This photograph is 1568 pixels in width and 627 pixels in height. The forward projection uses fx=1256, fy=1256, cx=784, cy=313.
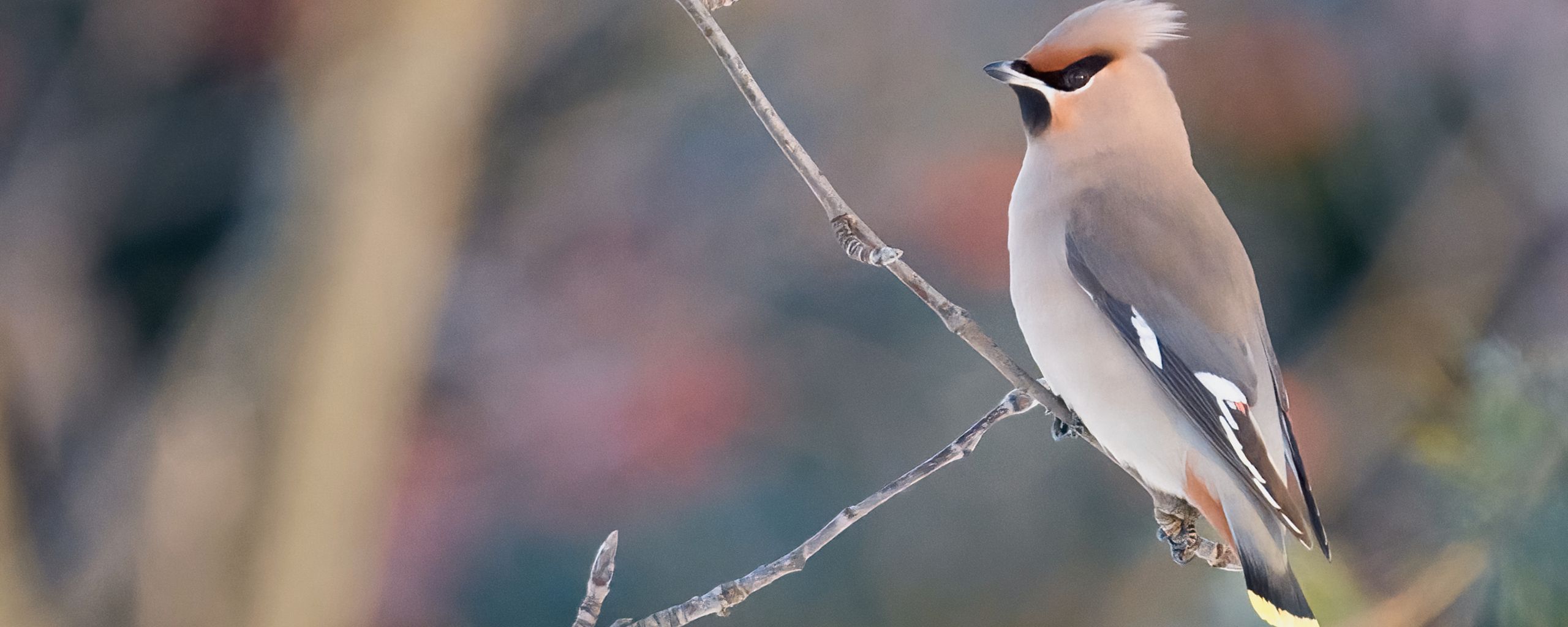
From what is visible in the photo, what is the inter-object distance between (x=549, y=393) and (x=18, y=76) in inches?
39.7

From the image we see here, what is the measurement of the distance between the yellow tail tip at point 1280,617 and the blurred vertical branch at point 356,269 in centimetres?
163

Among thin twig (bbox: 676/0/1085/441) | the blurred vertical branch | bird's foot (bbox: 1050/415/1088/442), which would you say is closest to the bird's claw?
bird's foot (bbox: 1050/415/1088/442)

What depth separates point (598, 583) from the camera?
0.73 metres

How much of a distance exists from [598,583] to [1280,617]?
0.42 metres

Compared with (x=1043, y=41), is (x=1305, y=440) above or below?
below

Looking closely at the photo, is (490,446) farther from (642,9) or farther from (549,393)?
(642,9)

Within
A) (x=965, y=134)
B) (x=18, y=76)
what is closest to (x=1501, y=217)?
(x=965, y=134)

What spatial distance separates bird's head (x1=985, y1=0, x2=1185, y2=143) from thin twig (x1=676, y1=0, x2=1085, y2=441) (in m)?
0.14

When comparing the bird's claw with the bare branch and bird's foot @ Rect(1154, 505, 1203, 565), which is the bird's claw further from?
the bare branch

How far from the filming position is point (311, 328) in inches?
81.4

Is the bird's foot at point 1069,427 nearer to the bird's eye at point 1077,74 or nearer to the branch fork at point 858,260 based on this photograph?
the branch fork at point 858,260

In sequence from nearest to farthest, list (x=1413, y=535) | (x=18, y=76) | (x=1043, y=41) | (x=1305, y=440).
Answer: (x=1043, y=41)
(x=1413, y=535)
(x=1305, y=440)
(x=18, y=76)

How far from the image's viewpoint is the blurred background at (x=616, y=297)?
1.97 meters

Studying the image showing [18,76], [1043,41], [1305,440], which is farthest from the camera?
[18,76]
